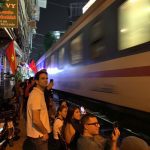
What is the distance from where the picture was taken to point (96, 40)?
972 cm

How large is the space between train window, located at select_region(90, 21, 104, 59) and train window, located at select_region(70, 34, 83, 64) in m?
1.22

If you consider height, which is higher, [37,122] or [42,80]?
[42,80]

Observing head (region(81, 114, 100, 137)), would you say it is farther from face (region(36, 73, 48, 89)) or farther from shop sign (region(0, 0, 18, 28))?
shop sign (region(0, 0, 18, 28))

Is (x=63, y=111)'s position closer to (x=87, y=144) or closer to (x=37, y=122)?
(x=37, y=122)

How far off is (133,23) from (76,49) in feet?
16.9

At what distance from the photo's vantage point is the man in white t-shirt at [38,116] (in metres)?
5.30

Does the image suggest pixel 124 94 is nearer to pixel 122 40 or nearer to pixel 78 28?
pixel 122 40

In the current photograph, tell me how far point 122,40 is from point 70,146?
2.89 meters

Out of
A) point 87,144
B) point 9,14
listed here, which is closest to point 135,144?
point 87,144

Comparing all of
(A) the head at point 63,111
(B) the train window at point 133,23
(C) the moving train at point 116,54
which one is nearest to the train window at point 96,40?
(C) the moving train at point 116,54

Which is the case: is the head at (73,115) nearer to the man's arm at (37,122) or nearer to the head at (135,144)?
the man's arm at (37,122)

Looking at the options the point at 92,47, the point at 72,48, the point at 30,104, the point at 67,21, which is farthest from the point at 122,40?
the point at 67,21

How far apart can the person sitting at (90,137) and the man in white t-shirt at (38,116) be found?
0.97m

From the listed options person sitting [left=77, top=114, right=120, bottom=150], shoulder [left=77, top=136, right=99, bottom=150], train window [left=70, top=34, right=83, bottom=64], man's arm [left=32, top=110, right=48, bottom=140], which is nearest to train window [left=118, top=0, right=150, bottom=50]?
man's arm [left=32, top=110, right=48, bottom=140]
